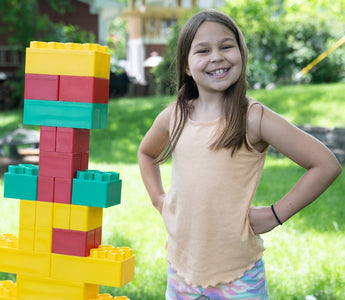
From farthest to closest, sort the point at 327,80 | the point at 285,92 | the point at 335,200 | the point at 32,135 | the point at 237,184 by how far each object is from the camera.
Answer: the point at 327,80 → the point at 285,92 → the point at 32,135 → the point at 335,200 → the point at 237,184

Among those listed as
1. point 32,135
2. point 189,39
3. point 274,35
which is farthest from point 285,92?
point 189,39

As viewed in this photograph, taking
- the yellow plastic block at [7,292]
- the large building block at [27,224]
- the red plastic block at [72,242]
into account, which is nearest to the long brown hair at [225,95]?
the red plastic block at [72,242]

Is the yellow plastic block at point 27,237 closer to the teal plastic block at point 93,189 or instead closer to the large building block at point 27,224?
the large building block at point 27,224

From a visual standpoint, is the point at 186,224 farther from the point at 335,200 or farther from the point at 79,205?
the point at 335,200

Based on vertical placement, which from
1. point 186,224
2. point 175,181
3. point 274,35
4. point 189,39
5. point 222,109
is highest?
point 274,35

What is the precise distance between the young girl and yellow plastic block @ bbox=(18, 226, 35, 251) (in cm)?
49

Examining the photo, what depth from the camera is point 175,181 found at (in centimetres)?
219

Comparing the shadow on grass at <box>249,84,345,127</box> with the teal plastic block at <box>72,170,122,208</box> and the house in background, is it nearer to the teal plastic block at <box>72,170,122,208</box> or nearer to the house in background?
the teal plastic block at <box>72,170,122,208</box>

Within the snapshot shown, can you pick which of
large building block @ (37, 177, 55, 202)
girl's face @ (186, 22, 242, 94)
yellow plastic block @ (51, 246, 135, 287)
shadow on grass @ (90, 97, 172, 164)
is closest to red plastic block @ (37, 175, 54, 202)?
large building block @ (37, 177, 55, 202)

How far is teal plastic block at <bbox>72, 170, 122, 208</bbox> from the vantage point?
2090mm

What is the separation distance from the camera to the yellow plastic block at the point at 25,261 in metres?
2.20

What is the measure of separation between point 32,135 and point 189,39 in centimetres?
617

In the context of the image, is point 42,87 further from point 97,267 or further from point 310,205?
point 310,205

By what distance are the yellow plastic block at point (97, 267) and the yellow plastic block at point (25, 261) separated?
1.4 inches
